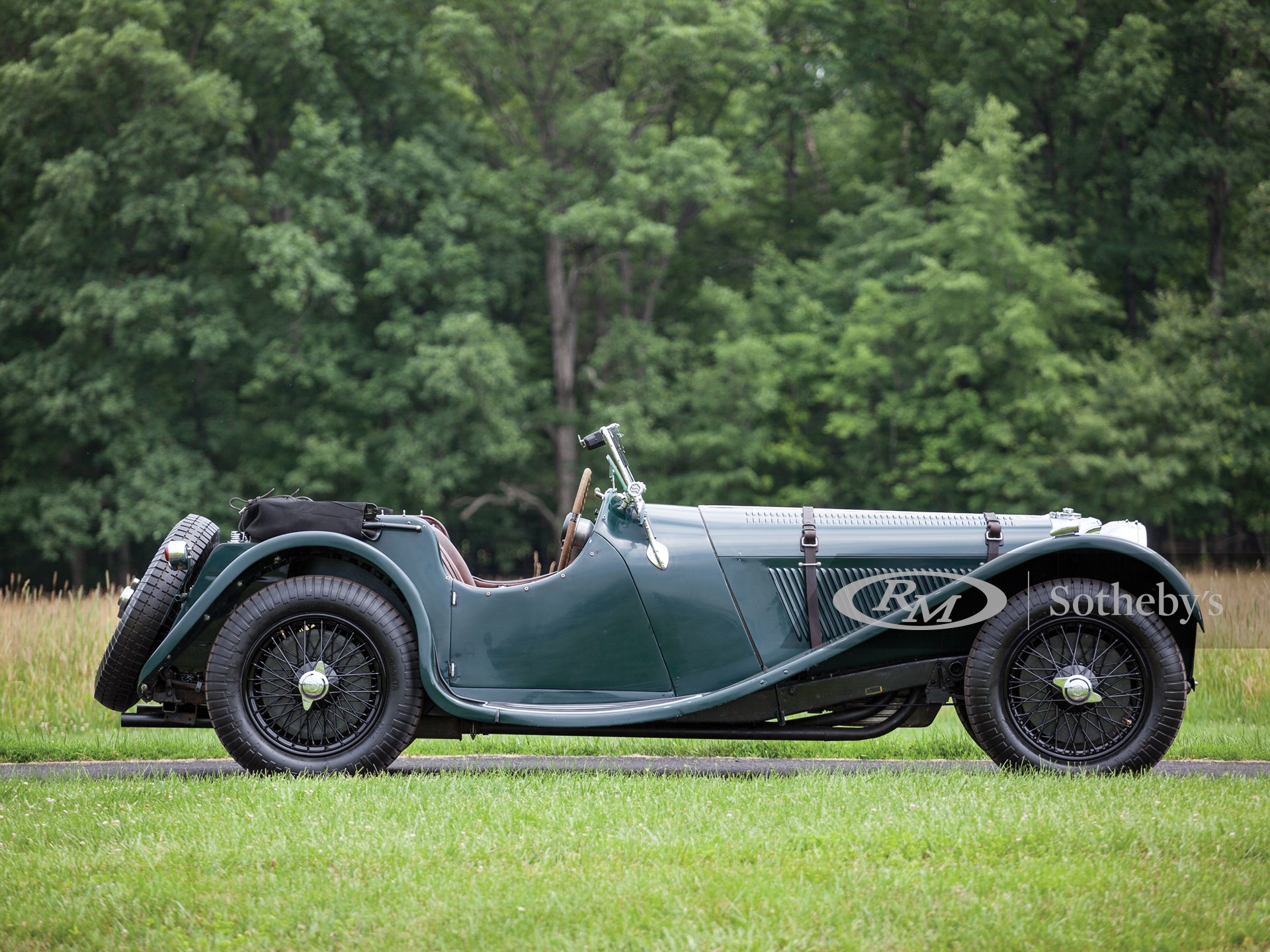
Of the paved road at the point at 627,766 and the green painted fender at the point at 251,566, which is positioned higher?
the green painted fender at the point at 251,566

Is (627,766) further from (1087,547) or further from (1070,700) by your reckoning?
(1087,547)

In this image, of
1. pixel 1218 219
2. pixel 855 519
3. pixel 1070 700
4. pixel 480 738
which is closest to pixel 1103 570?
pixel 1070 700

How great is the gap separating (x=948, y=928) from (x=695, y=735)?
2.23 metres

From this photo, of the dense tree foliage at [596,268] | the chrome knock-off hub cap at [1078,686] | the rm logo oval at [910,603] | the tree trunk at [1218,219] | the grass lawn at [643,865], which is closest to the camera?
the grass lawn at [643,865]

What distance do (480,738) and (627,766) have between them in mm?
2125

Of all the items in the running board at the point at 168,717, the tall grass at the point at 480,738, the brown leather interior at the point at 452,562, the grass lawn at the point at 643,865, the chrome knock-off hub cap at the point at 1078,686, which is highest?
the brown leather interior at the point at 452,562

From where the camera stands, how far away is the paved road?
612cm

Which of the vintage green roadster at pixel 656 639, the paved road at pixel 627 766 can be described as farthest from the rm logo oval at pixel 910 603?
the paved road at pixel 627 766

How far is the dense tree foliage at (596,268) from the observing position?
25406 mm

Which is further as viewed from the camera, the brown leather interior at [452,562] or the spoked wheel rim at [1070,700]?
the brown leather interior at [452,562]

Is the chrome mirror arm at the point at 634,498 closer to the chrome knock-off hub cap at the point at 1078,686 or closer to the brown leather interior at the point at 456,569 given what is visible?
the brown leather interior at the point at 456,569

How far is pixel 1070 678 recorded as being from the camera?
18.3 feet

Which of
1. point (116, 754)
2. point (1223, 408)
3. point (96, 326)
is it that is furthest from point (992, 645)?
point (96, 326)

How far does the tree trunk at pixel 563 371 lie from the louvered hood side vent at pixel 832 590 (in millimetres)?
22541
